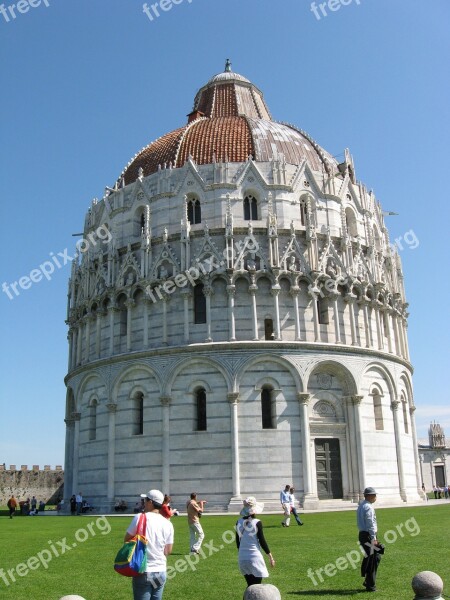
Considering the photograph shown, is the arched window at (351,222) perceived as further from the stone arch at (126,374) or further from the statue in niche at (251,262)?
the stone arch at (126,374)

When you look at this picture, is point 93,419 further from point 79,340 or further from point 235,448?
point 235,448

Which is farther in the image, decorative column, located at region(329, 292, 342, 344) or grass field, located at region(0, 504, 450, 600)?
decorative column, located at region(329, 292, 342, 344)

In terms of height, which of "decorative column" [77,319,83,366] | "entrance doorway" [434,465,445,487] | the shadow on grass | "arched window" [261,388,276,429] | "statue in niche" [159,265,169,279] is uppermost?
"statue in niche" [159,265,169,279]

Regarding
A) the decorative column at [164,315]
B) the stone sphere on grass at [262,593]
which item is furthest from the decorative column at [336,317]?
the stone sphere on grass at [262,593]

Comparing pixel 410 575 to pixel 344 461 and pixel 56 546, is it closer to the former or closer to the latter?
pixel 56 546

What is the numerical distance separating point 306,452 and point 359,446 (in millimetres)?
3329

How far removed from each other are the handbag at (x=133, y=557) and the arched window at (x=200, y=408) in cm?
2593

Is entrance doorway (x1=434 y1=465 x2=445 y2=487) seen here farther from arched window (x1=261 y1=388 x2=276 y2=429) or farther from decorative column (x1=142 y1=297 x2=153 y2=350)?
decorative column (x1=142 y1=297 x2=153 y2=350)

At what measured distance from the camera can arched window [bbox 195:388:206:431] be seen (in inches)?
1298

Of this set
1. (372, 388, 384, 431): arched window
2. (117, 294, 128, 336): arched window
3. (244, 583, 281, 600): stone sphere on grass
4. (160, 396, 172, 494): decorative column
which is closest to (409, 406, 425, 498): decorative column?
(372, 388, 384, 431): arched window

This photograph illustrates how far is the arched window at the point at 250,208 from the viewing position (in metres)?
36.7

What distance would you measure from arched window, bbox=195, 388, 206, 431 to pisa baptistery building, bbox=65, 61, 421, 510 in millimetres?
74

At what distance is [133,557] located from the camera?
700 centimetres

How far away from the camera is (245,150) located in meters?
38.9
